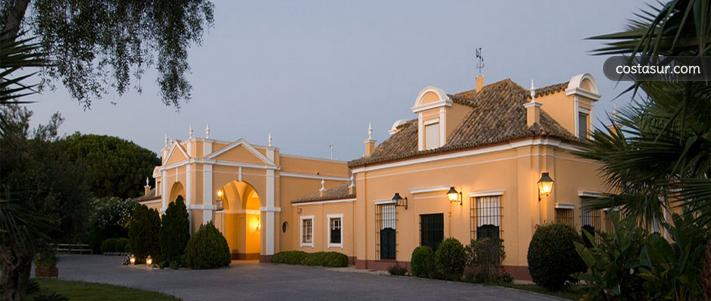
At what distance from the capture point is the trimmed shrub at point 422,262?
66.0ft

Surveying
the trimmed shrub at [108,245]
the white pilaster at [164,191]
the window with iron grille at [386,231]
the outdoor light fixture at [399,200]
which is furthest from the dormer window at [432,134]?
the trimmed shrub at [108,245]

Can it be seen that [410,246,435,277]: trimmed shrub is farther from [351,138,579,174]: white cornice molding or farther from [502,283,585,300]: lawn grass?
[502,283,585,300]: lawn grass

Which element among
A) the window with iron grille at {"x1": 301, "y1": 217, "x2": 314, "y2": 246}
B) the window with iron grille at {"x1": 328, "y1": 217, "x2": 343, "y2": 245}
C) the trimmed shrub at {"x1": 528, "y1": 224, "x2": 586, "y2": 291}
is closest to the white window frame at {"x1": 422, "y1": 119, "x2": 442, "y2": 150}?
the trimmed shrub at {"x1": 528, "y1": 224, "x2": 586, "y2": 291}

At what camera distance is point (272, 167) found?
32.5 m

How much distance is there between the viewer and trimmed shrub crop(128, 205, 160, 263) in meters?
29.6

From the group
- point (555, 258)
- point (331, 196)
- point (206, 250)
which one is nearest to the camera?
point (555, 258)

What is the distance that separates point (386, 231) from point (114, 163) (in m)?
33.7

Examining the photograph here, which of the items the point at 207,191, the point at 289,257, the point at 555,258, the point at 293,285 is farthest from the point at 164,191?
the point at 555,258

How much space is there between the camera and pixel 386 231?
23.7m

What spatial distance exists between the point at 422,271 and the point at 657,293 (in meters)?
9.94

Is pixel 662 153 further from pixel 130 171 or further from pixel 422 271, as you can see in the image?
pixel 130 171

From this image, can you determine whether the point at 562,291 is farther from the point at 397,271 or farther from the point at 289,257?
the point at 289,257

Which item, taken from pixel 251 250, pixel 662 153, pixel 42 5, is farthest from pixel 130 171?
pixel 662 153

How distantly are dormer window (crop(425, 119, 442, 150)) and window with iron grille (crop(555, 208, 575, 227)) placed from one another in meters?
4.80
